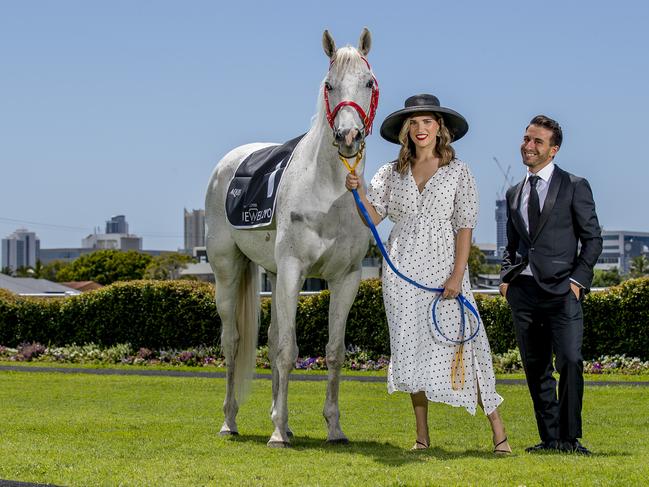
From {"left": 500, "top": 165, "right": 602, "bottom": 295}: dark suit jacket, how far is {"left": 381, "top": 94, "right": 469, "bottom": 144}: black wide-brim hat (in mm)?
776

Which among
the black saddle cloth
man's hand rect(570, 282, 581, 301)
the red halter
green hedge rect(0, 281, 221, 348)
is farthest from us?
green hedge rect(0, 281, 221, 348)

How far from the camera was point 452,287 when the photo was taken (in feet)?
22.9

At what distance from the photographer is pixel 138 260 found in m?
103

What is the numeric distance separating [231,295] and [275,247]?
5.16 ft

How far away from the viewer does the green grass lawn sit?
6230 millimetres

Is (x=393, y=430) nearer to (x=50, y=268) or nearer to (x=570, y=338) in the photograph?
(x=570, y=338)

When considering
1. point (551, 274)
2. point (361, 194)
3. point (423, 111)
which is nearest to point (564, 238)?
point (551, 274)

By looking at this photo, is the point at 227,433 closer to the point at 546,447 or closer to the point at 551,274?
the point at 546,447

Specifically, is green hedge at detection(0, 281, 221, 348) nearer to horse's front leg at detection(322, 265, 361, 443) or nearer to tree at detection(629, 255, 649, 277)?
horse's front leg at detection(322, 265, 361, 443)

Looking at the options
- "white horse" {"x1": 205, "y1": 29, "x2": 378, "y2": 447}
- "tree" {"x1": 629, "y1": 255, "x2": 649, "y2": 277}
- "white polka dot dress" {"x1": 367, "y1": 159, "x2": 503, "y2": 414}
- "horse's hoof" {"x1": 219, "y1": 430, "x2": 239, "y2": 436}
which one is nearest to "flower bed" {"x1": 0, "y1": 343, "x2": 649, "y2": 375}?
"horse's hoof" {"x1": 219, "y1": 430, "x2": 239, "y2": 436}

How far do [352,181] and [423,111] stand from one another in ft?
2.28

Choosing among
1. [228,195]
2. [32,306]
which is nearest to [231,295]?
[228,195]

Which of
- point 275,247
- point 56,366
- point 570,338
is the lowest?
point 56,366

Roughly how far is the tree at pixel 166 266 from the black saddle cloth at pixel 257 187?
88.0m
